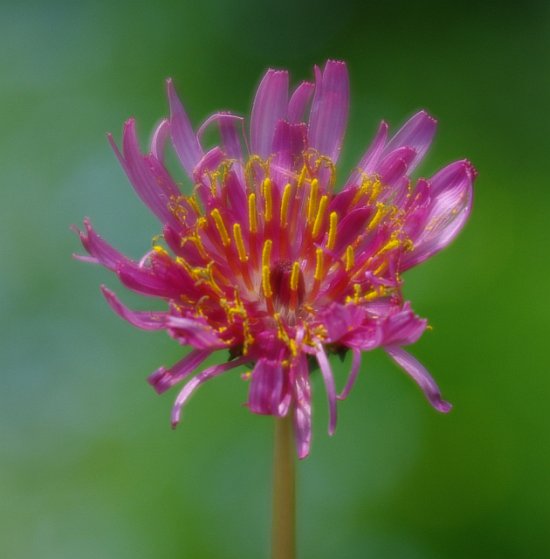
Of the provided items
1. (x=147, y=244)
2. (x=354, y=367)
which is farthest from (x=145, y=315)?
(x=147, y=244)

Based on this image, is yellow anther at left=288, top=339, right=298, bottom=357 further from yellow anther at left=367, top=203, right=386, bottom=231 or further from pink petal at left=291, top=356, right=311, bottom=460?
yellow anther at left=367, top=203, right=386, bottom=231

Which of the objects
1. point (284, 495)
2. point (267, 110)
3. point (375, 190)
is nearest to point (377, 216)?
point (375, 190)

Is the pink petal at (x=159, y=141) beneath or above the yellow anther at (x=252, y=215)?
above

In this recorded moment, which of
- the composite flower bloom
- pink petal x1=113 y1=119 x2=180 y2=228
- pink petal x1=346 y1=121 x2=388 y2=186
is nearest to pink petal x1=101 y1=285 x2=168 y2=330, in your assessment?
the composite flower bloom

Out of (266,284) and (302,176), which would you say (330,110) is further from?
(266,284)

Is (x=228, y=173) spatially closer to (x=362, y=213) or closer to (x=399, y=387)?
Result: (x=362, y=213)

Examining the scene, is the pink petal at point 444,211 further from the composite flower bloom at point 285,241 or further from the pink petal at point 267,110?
the pink petal at point 267,110

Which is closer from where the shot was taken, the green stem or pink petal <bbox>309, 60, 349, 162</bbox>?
the green stem

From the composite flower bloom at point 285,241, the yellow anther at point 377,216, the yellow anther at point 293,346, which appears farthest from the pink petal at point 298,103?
the yellow anther at point 293,346
